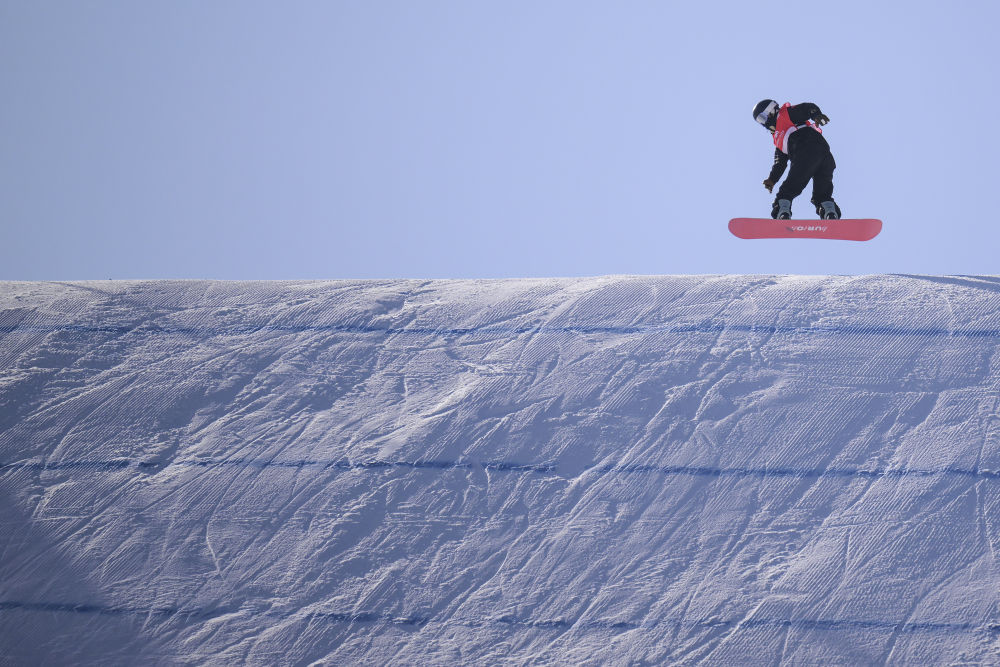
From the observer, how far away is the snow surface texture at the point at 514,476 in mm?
3570

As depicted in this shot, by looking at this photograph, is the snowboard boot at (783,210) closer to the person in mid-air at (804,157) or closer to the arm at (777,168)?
the person in mid-air at (804,157)

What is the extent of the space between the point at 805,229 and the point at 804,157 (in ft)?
1.07

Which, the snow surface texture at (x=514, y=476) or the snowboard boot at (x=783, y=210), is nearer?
the snow surface texture at (x=514, y=476)

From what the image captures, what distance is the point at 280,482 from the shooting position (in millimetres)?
4004

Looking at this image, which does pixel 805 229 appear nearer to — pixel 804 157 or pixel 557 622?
pixel 804 157

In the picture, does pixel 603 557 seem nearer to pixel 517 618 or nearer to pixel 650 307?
pixel 517 618

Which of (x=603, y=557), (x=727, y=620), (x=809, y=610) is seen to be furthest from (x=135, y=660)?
(x=809, y=610)

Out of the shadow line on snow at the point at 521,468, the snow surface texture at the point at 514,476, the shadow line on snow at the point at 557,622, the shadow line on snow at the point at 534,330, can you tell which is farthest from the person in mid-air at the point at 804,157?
the shadow line on snow at the point at 557,622

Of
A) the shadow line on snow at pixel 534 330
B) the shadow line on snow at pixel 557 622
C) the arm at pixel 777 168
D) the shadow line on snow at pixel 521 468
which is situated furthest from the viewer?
the arm at pixel 777 168

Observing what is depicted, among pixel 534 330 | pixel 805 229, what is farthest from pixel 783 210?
pixel 534 330

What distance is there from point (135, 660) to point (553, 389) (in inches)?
67.4

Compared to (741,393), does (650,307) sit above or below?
above

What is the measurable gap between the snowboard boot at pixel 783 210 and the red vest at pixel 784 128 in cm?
24

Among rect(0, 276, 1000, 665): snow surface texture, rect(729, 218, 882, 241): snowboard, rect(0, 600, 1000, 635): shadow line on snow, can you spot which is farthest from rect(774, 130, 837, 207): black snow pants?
rect(0, 600, 1000, 635): shadow line on snow
